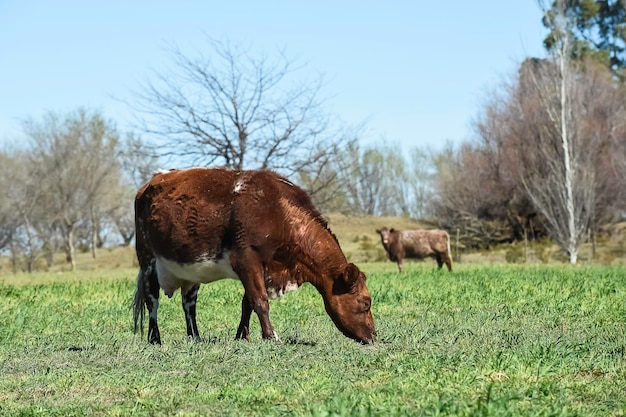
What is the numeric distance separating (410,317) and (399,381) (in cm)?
610

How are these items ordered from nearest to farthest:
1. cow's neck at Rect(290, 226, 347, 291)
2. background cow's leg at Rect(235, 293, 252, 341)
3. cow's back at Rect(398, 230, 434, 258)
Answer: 1. cow's neck at Rect(290, 226, 347, 291)
2. background cow's leg at Rect(235, 293, 252, 341)
3. cow's back at Rect(398, 230, 434, 258)

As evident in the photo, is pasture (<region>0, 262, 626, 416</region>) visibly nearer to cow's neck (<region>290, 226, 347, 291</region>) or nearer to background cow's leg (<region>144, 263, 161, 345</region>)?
background cow's leg (<region>144, 263, 161, 345</region>)

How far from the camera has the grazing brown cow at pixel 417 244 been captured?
1240 inches

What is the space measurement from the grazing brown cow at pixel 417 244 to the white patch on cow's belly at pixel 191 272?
20.3 m

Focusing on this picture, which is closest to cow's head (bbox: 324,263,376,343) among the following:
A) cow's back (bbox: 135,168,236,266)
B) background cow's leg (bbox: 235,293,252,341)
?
background cow's leg (bbox: 235,293,252,341)

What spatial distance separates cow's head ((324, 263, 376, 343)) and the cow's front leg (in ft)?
2.34

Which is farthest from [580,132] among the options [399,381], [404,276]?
[399,381]

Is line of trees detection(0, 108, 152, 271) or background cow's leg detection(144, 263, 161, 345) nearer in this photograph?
background cow's leg detection(144, 263, 161, 345)

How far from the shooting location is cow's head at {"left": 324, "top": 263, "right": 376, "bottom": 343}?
33.7 ft

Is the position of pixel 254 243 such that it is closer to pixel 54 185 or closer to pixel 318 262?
pixel 318 262

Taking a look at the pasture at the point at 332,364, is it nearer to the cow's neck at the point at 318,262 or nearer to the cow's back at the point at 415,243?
the cow's neck at the point at 318,262

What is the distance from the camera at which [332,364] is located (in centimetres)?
818

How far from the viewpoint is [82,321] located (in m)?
13.7

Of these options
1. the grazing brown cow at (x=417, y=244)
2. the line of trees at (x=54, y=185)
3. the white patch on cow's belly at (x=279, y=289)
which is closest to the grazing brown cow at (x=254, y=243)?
the white patch on cow's belly at (x=279, y=289)
